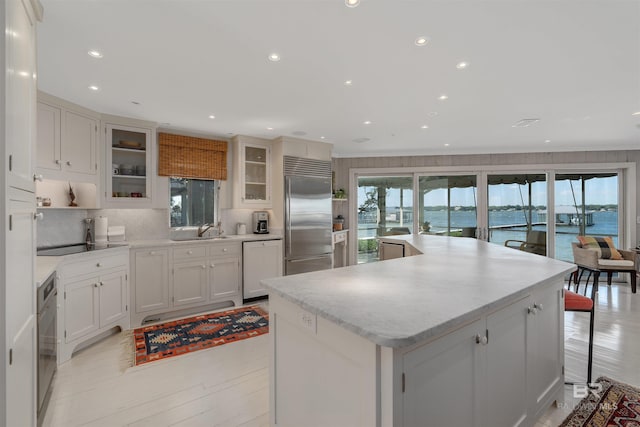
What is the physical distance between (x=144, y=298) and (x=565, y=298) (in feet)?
13.5

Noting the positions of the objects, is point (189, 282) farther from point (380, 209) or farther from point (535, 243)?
point (535, 243)

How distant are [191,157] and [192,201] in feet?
2.13

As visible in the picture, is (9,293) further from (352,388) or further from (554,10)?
(554,10)

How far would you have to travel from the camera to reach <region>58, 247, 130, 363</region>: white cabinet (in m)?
2.54

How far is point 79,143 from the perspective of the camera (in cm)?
309

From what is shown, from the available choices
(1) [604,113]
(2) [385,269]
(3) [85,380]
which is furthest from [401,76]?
(3) [85,380]

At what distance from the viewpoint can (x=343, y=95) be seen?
9.41 feet

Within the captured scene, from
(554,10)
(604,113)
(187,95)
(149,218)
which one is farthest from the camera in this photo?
(149,218)

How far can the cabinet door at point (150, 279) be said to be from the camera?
3.35 m

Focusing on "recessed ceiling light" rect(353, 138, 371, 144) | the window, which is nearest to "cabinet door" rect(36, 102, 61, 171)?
the window

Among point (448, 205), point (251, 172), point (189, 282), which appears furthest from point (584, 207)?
point (189, 282)

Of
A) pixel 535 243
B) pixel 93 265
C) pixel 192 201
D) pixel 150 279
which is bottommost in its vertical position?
pixel 150 279

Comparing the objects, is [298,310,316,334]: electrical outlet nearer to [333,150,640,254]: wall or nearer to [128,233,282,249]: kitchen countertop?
[128,233,282,249]: kitchen countertop

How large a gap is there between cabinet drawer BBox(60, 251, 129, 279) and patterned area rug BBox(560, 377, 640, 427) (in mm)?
3884
